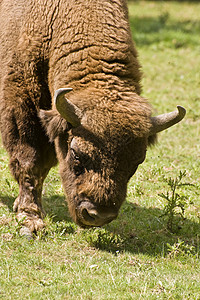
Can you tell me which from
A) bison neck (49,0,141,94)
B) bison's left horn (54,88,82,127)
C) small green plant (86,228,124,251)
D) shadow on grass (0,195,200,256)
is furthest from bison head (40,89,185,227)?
shadow on grass (0,195,200,256)

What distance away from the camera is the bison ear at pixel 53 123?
16.3ft

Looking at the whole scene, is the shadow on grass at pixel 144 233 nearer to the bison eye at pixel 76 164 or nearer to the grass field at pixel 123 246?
the grass field at pixel 123 246

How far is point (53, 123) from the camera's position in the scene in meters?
5.00

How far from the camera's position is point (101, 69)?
505 centimetres

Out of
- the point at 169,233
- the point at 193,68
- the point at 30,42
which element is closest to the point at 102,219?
the point at 169,233

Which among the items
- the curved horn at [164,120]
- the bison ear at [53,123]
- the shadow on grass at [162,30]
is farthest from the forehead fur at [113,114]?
the shadow on grass at [162,30]

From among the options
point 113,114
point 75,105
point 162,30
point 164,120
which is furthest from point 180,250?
point 162,30

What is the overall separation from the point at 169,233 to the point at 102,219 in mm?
1365

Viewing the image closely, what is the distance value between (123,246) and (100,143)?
1316 millimetres

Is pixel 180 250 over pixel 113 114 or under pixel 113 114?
under

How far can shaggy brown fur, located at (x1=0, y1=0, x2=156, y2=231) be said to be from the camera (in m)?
4.71

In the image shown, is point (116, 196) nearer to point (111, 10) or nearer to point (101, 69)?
point (101, 69)

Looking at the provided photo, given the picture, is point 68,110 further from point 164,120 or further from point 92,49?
point 164,120

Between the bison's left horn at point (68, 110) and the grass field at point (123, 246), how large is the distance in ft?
4.46
